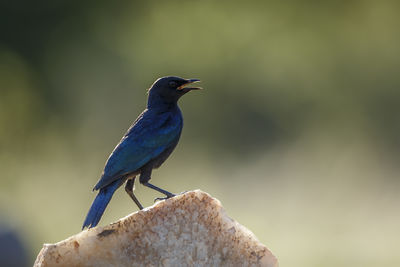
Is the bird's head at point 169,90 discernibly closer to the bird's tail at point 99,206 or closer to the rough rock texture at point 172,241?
the bird's tail at point 99,206

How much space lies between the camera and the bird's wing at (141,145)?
6281mm

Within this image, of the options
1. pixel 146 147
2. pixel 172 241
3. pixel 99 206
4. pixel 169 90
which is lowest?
pixel 172 241

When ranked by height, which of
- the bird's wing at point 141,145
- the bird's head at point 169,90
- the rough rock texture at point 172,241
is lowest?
the rough rock texture at point 172,241

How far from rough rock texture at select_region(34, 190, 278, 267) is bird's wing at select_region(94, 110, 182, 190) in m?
→ 0.95

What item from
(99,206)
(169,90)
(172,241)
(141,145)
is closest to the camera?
(172,241)

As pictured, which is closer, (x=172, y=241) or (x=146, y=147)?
(x=172, y=241)

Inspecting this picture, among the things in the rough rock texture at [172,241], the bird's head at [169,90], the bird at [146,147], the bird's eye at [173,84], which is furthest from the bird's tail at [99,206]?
the bird's eye at [173,84]

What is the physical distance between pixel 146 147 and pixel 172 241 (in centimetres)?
148

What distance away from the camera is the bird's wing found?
6281mm

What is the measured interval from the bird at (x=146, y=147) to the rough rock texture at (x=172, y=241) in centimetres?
54

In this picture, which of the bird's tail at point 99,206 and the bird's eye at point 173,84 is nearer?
the bird's tail at point 99,206

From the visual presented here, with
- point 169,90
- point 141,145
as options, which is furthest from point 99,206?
point 169,90

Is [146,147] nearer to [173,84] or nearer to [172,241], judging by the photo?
[173,84]

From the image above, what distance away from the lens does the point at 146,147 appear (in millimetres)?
6625
